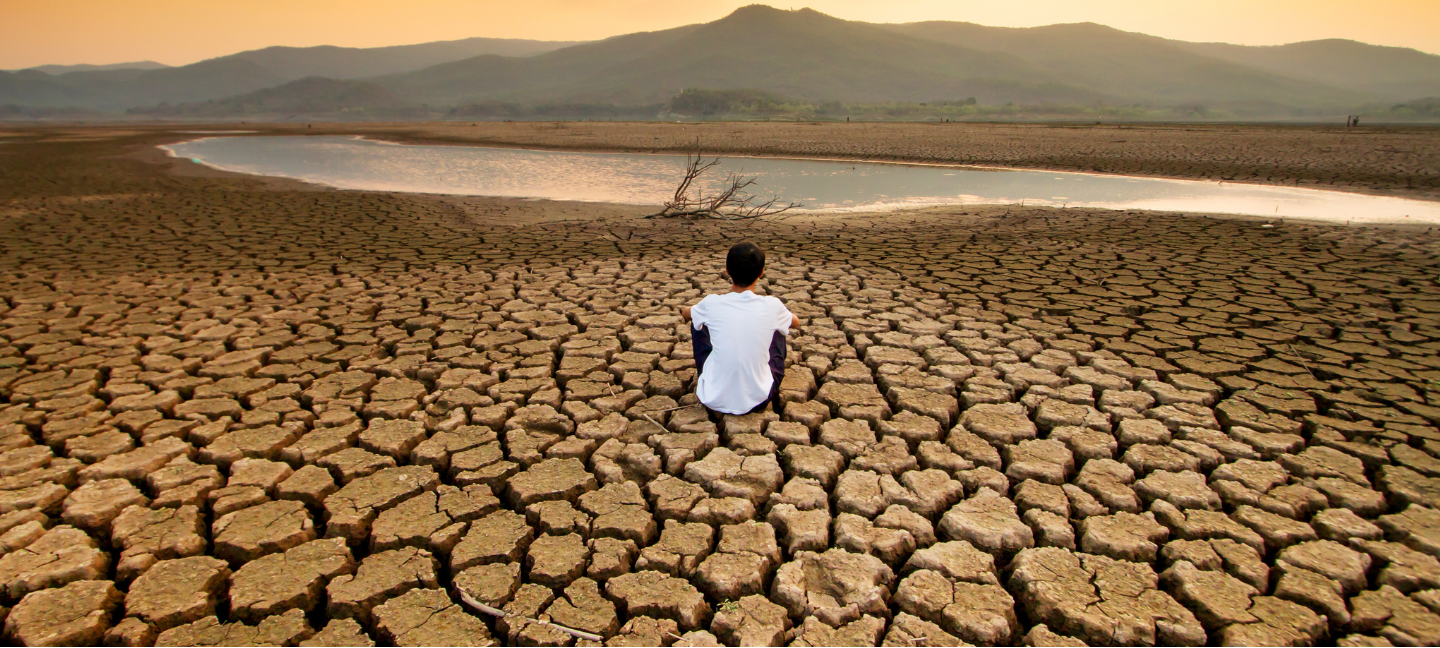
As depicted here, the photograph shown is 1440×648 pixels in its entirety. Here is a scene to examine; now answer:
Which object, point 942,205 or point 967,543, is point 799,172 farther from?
point 967,543

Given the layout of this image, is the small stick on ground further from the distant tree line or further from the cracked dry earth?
the distant tree line

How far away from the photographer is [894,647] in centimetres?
168

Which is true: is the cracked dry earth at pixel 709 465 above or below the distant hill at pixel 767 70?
below

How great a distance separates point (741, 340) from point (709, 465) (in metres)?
0.55

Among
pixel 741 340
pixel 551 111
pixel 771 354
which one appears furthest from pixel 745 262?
pixel 551 111

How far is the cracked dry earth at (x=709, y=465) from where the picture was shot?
182 centimetres

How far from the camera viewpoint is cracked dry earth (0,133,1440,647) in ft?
5.97

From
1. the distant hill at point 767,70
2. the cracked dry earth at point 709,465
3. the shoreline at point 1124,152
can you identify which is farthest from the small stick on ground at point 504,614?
the distant hill at point 767,70

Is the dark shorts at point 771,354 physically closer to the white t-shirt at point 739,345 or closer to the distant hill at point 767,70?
the white t-shirt at point 739,345

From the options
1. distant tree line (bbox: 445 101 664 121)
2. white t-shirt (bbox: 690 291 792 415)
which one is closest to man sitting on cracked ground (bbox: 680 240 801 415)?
white t-shirt (bbox: 690 291 792 415)

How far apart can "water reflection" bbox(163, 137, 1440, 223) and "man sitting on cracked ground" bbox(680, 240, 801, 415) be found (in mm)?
7737

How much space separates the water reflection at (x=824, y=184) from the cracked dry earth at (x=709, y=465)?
5.49m

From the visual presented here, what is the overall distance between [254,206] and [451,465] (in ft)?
27.9

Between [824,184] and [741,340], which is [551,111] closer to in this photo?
[824,184]
